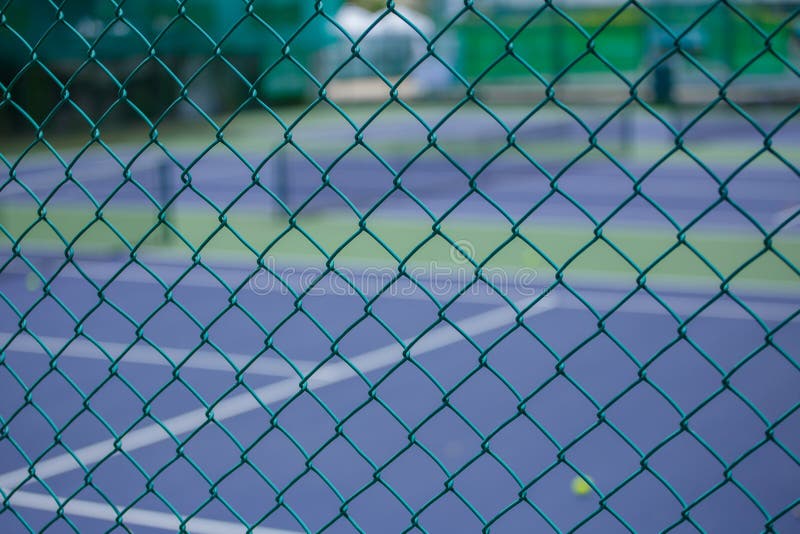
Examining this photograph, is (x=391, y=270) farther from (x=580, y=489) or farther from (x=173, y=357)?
(x=580, y=489)

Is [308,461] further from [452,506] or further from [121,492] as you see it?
[121,492]

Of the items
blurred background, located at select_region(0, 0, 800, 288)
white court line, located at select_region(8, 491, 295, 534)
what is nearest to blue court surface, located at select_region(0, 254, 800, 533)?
white court line, located at select_region(8, 491, 295, 534)

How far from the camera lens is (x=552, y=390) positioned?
6.07 m

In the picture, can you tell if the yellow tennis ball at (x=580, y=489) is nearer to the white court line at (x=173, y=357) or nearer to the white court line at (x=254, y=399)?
the white court line at (x=254, y=399)

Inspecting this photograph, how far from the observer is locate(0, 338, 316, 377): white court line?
6652 millimetres

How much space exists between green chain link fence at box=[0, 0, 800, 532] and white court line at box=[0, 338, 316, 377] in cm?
4

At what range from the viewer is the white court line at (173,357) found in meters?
6.65

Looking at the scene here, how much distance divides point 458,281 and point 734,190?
702 cm

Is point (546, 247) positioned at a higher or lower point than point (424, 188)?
higher

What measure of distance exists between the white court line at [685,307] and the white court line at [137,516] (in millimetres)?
4574

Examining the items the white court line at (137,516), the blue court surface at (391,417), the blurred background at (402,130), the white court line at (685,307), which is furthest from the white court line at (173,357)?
the white court line at (685,307)

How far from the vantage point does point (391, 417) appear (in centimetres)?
575

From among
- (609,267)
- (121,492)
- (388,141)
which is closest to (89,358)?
(121,492)

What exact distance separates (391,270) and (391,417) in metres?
3.70
